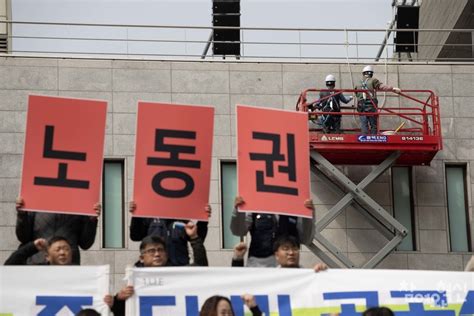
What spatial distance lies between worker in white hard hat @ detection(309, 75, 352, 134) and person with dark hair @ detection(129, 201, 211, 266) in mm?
11621

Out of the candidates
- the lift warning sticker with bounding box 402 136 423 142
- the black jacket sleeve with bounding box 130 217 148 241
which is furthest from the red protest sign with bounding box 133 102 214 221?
the lift warning sticker with bounding box 402 136 423 142

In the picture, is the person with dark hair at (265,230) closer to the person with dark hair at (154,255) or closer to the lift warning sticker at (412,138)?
the person with dark hair at (154,255)

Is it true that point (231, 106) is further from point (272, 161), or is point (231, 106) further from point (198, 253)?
point (198, 253)

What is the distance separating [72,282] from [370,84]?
14.5 metres

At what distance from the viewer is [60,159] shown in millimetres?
16312

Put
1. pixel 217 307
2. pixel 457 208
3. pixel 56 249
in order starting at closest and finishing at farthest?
pixel 217 307 < pixel 56 249 < pixel 457 208

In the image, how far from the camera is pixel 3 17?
31.4 meters

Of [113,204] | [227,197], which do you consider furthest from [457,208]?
[113,204]

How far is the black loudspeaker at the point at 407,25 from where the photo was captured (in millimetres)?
31578

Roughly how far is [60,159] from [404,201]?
14671 mm

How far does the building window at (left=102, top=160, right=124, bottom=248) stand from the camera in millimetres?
28391

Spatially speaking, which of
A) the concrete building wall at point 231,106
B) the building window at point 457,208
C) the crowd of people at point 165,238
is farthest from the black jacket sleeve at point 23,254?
the building window at point 457,208

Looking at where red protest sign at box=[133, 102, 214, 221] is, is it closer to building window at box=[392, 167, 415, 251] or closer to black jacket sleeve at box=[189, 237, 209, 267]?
black jacket sleeve at box=[189, 237, 209, 267]

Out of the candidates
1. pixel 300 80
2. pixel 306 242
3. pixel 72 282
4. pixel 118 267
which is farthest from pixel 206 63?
pixel 72 282
